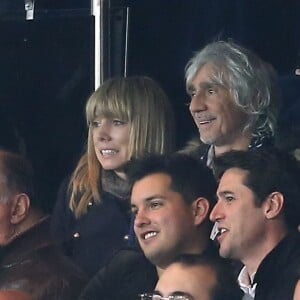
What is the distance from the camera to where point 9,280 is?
4.54 metres

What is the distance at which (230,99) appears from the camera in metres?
4.19

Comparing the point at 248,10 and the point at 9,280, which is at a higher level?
the point at 248,10

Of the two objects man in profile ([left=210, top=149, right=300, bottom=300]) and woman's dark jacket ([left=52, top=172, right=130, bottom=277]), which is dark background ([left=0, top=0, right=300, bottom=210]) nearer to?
woman's dark jacket ([left=52, top=172, right=130, bottom=277])

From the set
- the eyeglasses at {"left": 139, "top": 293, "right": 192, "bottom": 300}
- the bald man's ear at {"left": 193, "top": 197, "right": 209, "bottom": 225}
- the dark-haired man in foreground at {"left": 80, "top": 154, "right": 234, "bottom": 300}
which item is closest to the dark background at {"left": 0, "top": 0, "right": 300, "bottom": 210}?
the dark-haired man in foreground at {"left": 80, "top": 154, "right": 234, "bottom": 300}

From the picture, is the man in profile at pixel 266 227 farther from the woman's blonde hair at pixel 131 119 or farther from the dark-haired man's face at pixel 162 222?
the woman's blonde hair at pixel 131 119

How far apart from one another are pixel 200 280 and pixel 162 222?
0.23m

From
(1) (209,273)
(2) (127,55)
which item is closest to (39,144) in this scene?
(2) (127,55)

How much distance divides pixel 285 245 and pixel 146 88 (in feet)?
2.58

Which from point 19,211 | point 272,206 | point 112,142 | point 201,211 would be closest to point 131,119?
point 112,142

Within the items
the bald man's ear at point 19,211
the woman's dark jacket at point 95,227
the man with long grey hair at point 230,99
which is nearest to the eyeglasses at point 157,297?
the woman's dark jacket at point 95,227

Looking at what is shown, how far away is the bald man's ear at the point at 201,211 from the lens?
416 cm

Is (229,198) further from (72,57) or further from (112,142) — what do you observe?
(72,57)

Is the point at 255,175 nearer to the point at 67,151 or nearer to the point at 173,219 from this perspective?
the point at 173,219

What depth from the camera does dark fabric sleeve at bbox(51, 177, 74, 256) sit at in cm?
454
